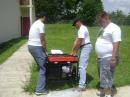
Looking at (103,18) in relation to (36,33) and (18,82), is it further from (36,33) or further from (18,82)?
(18,82)

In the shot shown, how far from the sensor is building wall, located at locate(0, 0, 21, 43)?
3066 cm

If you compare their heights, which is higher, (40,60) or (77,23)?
(77,23)

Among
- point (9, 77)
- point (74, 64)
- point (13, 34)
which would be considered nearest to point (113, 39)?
point (74, 64)

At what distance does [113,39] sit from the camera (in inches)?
376

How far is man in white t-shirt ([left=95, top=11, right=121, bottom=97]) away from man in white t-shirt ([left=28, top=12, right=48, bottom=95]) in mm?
1537

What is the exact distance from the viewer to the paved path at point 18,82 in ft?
35.7

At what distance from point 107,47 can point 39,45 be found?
1883 millimetres

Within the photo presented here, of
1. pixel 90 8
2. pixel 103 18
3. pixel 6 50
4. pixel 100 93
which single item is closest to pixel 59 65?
pixel 100 93

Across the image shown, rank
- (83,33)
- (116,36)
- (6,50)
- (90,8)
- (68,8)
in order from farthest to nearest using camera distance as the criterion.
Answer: (68,8) → (90,8) → (6,50) → (83,33) → (116,36)

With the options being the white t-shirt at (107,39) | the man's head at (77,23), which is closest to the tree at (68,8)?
the man's head at (77,23)

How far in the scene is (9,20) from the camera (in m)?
33.7

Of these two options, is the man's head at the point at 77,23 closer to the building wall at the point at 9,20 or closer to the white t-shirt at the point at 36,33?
the white t-shirt at the point at 36,33

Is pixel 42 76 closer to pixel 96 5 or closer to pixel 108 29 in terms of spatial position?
pixel 108 29

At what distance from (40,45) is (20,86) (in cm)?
171
